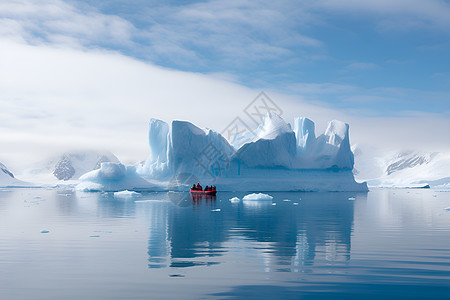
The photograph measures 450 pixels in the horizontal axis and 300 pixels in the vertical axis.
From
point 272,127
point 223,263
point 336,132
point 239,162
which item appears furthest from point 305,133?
point 223,263

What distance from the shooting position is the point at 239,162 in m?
48.1

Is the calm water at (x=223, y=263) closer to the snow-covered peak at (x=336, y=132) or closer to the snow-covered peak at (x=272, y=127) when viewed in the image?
the snow-covered peak at (x=272, y=127)

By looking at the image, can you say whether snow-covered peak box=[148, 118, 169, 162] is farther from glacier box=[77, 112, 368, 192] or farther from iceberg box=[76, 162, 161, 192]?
iceberg box=[76, 162, 161, 192]

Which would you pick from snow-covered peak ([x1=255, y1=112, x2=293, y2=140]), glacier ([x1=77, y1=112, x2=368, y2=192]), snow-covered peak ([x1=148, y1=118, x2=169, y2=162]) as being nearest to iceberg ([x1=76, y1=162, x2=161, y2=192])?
glacier ([x1=77, y1=112, x2=368, y2=192])

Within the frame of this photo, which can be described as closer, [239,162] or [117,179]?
[117,179]

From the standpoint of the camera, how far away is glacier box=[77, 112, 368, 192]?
1810 inches

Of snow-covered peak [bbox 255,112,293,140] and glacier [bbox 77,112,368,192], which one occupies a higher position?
snow-covered peak [bbox 255,112,293,140]

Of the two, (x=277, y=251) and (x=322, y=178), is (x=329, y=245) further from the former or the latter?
(x=322, y=178)

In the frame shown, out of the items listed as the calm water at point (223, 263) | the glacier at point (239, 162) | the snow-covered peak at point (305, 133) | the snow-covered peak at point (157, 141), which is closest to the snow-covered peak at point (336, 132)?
the glacier at point (239, 162)

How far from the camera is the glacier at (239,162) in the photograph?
151ft

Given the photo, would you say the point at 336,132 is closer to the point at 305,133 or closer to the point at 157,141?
the point at 305,133

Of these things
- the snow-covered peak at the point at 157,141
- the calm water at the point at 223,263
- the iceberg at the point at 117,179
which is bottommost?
the calm water at the point at 223,263

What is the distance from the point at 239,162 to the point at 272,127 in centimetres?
532

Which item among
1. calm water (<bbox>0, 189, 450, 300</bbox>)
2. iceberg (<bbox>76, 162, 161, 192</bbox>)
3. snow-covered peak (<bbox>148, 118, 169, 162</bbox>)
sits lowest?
calm water (<bbox>0, 189, 450, 300</bbox>)
